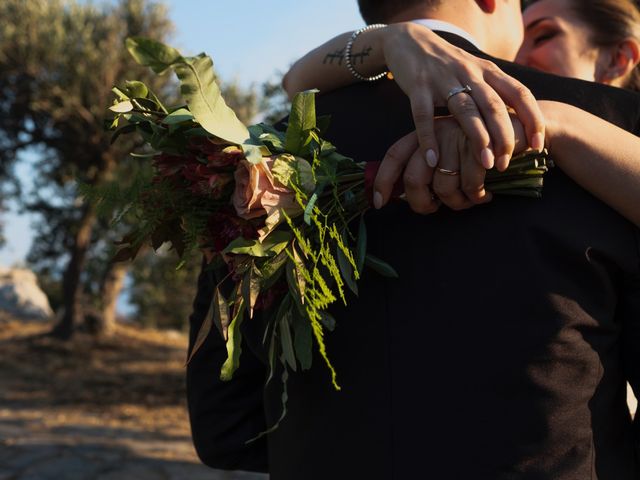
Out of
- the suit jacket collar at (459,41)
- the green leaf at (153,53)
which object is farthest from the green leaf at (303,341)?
the suit jacket collar at (459,41)

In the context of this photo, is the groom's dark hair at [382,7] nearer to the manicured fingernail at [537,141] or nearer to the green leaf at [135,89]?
the manicured fingernail at [537,141]

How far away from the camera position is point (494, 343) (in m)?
1.33

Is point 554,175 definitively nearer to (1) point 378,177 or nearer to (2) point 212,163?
(1) point 378,177

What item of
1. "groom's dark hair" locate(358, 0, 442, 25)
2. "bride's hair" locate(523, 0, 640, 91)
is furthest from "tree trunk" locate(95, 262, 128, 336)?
"groom's dark hair" locate(358, 0, 442, 25)

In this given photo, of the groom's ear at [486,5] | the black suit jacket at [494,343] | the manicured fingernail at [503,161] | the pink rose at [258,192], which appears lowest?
the black suit jacket at [494,343]

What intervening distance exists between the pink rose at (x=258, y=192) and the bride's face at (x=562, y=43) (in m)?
1.34

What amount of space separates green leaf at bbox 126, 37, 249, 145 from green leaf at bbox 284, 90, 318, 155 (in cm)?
11

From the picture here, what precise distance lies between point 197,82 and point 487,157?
0.51 meters

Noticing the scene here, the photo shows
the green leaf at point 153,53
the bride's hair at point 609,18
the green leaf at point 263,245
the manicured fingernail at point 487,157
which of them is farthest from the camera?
the bride's hair at point 609,18

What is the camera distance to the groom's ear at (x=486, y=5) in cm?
167

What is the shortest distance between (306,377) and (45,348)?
38.6 feet

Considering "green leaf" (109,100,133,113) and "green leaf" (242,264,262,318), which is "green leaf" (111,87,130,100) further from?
"green leaf" (242,264,262,318)

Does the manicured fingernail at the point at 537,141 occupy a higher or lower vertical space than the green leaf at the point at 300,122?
lower

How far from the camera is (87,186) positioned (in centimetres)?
159
